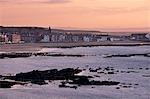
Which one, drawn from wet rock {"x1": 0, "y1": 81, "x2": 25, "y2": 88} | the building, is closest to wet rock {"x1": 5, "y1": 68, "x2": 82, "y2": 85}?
wet rock {"x1": 0, "y1": 81, "x2": 25, "y2": 88}

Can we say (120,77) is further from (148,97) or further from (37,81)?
(148,97)

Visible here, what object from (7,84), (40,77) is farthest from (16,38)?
(7,84)

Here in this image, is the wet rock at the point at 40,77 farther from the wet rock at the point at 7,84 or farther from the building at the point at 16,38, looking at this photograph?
the building at the point at 16,38

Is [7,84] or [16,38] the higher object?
[7,84]

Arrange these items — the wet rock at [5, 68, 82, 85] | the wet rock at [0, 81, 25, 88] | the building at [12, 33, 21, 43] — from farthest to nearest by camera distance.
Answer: the building at [12, 33, 21, 43], the wet rock at [5, 68, 82, 85], the wet rock at [0, 81, 25, 88]

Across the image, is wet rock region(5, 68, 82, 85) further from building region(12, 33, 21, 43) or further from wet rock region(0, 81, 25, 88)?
building region(12, 33, 21, 43)

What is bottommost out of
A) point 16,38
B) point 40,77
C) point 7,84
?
point 16,38

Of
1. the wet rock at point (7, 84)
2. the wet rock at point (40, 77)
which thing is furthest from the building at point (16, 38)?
the wet rock at point (7, 84)

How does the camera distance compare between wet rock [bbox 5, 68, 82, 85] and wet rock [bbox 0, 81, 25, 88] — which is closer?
wet rock [bbox 0, 81, 25, 88]

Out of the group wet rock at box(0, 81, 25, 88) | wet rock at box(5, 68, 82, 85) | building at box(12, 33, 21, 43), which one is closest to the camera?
wet rock at box(0, 81, 25, 88)

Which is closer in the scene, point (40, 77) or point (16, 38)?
point (40, 77)

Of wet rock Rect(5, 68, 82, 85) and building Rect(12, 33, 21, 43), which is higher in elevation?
wet rock Rect(5, 68, 82, 85)

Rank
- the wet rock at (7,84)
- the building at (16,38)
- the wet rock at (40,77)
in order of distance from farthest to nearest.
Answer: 1. the building at (16,38)
2. the wet rock at (40,77)
3. the wet rock at (7,84)

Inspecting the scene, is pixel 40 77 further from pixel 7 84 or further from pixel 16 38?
pixel 16 38
